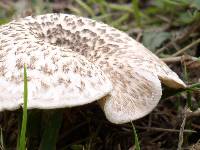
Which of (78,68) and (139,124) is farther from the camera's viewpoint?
(139,124)

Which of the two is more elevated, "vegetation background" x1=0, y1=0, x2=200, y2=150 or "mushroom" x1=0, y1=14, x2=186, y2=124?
"mushroom" x1=0, y1=14, x2=186, y2=124

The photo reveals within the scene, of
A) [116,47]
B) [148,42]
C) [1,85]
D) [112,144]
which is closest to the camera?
[1,85]

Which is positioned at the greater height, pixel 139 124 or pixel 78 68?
pixel 78 68

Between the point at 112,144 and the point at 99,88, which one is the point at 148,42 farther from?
the point at 99,88

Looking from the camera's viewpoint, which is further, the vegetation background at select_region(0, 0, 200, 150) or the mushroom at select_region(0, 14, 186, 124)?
the vegetation background at select_region(0, 0, 200, 150)

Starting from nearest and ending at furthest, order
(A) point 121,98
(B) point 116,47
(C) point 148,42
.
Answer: (A) point 121,98 < (B) point 116,47 < (C) point 148,42

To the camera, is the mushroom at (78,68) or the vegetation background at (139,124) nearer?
the mushroom at (78,68)

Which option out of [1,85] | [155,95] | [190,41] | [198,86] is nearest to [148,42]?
[190,41]

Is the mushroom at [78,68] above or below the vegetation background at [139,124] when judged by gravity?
above
